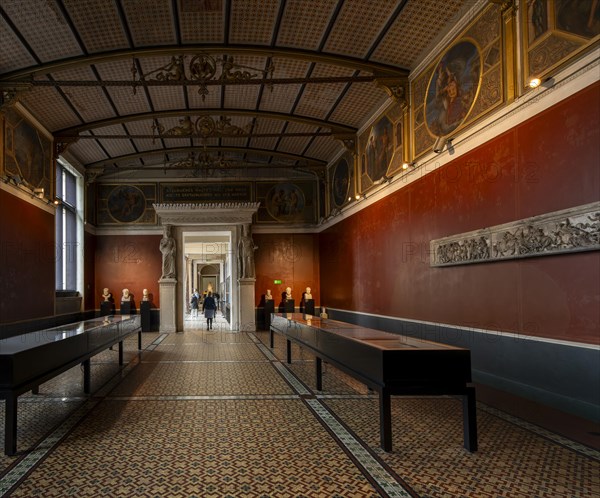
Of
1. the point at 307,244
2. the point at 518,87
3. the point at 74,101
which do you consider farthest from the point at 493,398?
the point at 307,244

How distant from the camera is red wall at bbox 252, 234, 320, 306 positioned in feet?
64.6

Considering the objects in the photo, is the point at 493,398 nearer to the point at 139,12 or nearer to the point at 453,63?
the point at 453,63

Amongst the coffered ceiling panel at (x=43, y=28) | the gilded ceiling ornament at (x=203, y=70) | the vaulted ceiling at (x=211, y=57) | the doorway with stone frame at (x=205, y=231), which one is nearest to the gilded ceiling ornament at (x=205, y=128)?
the vaulted ceiling at (x=211, y=57)

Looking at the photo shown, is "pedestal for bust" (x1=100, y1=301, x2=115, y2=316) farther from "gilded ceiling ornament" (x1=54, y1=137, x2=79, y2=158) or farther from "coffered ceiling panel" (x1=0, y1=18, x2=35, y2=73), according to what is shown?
"coffered ceiling panel" (x1=0, y1=18, x2=35, y2=73)

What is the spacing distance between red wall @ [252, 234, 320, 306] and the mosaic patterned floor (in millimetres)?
11626

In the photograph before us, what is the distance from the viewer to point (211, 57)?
1030cm

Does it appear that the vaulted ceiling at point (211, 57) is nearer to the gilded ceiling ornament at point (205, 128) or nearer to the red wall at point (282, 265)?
the gilded ceiling ornament at point (205, 128)

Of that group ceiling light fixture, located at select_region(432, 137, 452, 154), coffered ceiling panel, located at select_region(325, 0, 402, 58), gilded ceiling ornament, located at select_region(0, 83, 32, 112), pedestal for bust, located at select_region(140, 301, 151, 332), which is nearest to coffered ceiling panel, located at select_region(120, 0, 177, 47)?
gilded ceiling ornament, located at select_region(0, 83, 32, 112)

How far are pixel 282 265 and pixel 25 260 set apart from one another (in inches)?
395

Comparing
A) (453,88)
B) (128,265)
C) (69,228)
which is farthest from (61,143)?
(453,88)

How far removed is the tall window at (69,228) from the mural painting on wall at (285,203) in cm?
675

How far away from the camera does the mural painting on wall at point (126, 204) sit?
1923 cm

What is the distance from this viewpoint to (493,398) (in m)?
6.76

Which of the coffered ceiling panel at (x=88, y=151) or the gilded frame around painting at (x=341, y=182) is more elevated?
the coffered ceiling panel at (x=88, y=151)
